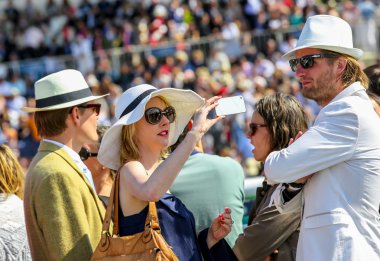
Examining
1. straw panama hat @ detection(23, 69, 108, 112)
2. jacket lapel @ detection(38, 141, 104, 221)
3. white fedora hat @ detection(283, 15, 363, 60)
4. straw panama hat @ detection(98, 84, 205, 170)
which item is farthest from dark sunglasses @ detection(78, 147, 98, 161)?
white fedora hat @ detection(283, 15, 363, 60)

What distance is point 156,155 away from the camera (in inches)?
187

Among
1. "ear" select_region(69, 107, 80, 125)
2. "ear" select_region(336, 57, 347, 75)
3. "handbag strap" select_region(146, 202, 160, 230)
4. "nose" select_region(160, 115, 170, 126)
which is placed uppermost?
"ear" select_region(336, 57, 347, 75)

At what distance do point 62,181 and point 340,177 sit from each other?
150 cm

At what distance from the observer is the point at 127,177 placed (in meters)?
4.55

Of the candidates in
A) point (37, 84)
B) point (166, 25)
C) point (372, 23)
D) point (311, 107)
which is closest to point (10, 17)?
point (166, 25)

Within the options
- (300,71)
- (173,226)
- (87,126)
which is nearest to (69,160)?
(87,126)

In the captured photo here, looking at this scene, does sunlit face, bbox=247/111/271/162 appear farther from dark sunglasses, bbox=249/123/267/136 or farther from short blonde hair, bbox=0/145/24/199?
short blonde hair, bbox=0/145/24/199

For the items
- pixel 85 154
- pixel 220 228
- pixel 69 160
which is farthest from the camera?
pixel 85 154

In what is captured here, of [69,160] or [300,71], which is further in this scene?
[69,160]

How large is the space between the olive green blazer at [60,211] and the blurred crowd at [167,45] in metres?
10.6

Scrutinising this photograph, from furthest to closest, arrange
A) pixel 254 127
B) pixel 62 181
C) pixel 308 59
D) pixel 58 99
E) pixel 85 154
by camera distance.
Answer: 1. pixel 85 154
2. pixel 58 99
3. pixel 254 127
4. pixel 62 181
5. pixel 308 59

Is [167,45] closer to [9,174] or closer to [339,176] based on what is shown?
[9,174]

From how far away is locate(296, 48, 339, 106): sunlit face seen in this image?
181 inches

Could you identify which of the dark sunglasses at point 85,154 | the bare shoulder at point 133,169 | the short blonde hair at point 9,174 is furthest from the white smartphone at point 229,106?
the dark sunglasses at point 85,154
